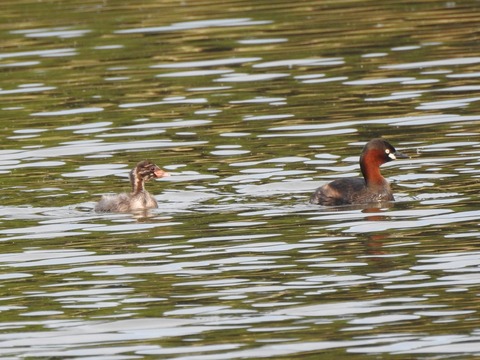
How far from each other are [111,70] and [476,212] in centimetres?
1169

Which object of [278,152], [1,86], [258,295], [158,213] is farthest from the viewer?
[1,86]

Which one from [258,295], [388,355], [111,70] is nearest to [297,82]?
[111,70]

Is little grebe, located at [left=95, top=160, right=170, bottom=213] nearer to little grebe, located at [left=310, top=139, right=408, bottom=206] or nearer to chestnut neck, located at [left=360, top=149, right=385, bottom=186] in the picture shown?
little grebe, located at [left=310, top=139, right=408, bottom=206]

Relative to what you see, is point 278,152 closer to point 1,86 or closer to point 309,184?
point 309,184

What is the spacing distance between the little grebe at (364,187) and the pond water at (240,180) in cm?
23

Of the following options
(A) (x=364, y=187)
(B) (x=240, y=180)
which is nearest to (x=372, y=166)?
(A) (x=364, y=187)

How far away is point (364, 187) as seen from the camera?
1590cm

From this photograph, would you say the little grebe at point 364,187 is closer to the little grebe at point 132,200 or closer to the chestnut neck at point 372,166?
the chestnut neck at point 372,166

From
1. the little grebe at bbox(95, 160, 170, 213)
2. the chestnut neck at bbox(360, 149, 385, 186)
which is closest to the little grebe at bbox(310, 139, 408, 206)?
the chestnut neck at bbox(360, 149, 385, 186)

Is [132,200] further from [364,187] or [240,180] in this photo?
[364,187]

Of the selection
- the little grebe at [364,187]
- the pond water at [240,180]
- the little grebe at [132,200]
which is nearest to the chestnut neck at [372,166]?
the little grebe at [364,187]

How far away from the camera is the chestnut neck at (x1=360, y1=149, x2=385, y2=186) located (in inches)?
630

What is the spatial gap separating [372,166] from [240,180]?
135 centimetres

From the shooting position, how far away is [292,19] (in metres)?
29.0
